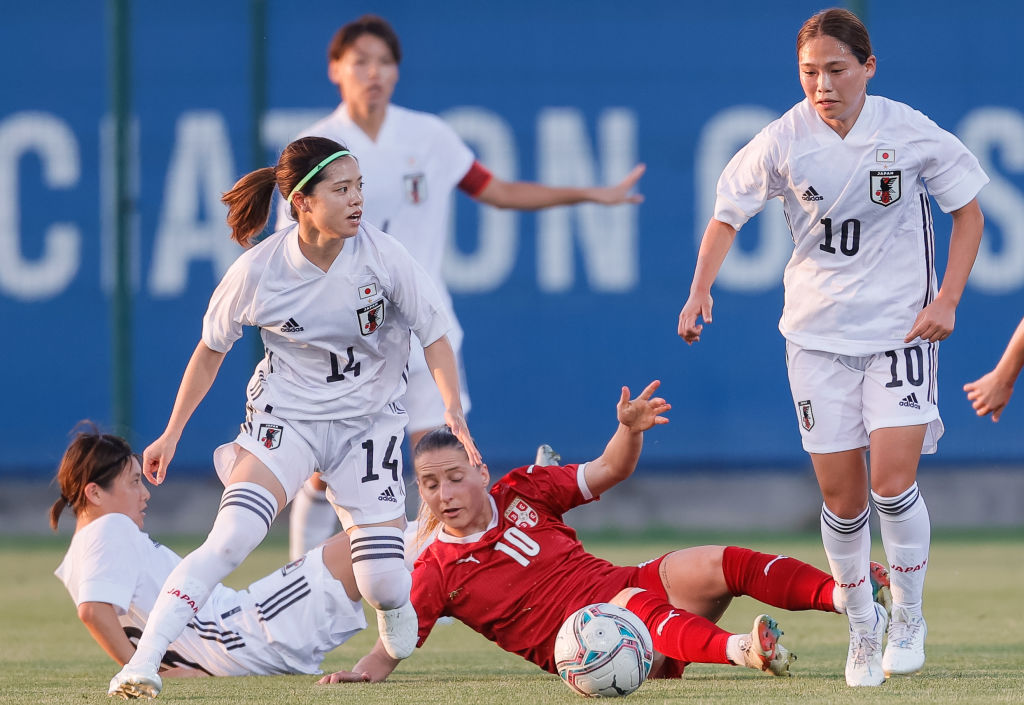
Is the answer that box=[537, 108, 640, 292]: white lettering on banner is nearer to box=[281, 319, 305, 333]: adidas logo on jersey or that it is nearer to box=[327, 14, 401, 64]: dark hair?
box=[327, 14, 401, 64]: dark hair

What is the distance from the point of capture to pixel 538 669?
5.31 metres

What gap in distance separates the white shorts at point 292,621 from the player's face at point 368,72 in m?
2.35

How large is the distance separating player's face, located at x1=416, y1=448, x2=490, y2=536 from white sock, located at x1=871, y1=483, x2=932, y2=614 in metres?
1.22

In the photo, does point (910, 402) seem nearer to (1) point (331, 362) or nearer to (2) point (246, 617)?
(1) point (331, 362)

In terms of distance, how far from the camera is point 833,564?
15.6 ft

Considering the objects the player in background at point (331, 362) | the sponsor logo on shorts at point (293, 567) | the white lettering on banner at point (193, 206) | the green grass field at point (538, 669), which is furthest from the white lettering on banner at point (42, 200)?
the player in background at point (331, 362)

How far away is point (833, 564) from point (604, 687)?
0.89 meters

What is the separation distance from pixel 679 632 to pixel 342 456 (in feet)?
3.93

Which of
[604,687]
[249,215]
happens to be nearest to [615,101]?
[249,215]

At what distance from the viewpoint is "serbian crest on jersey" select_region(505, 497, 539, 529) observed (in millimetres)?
5000

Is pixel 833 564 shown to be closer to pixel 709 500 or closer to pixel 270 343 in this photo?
pixel 270 343

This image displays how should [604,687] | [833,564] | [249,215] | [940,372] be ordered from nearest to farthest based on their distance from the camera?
[604,687] < [833,564] < [249,215] < [940,372]

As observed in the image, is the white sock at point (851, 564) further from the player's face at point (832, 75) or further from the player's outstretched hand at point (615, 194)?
the player's outstretched hand at point (615, 194)

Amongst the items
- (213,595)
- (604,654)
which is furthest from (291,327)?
(604,654)
